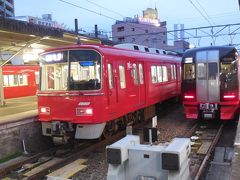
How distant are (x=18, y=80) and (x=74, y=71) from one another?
15849 mm

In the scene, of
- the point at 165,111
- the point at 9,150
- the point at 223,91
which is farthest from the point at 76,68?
the point at 165,111

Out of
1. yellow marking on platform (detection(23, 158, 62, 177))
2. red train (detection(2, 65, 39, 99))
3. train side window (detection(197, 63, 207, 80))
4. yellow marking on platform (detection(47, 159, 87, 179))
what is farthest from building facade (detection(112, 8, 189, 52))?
yellow marking on platform (detection(47, 159, 87, 179))

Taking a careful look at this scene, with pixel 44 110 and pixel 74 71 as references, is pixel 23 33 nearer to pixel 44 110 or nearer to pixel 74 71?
pixel 44 110

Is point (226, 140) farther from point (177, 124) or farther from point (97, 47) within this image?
point (97, 47)

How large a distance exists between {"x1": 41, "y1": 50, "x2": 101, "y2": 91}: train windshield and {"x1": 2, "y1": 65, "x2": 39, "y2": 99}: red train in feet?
43.6

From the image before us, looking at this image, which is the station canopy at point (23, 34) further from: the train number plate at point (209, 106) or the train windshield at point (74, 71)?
the train number plate at point (209, 106)

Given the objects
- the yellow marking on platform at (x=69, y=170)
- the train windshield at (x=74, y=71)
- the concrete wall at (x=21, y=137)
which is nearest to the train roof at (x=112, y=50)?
the train windshield at (x=74, y=71)

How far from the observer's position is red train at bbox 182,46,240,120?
11812 millimetres

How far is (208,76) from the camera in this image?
12102mm

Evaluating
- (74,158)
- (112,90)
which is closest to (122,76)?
(112,90)

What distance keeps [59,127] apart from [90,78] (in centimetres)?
149

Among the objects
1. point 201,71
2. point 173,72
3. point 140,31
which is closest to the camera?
point 201,71

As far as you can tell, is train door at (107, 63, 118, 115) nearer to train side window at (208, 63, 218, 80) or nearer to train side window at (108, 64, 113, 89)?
train side window at (108, 64, 113, 89)

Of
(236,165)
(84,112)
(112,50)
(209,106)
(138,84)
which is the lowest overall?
(236,165)
